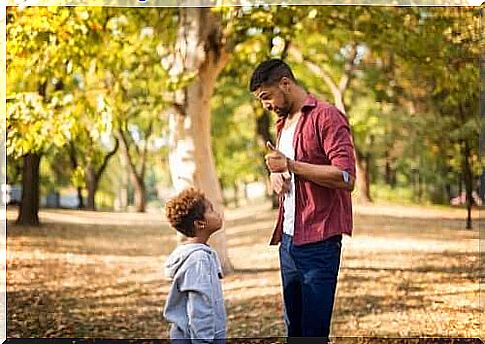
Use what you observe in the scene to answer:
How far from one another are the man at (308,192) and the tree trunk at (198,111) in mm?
1734

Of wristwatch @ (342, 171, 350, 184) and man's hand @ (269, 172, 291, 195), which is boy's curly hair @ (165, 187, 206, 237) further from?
wristwatch @ (342, 171, 350, 184)

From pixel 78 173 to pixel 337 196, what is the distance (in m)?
2.10

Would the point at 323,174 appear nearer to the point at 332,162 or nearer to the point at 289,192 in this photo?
the point at 332,162

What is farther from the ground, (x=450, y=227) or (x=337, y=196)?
(x=337, y=196)

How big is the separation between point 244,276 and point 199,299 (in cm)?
195

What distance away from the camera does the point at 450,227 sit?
4695mm

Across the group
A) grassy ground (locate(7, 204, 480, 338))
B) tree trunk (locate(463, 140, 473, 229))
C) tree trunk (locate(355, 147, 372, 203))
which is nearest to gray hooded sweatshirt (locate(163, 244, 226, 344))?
grassy ground (locate(7, 204, 480, 338))

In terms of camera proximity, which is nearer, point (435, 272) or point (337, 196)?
point (337, 196)

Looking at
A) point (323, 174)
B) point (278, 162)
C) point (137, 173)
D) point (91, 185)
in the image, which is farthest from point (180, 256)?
point (91, 185)

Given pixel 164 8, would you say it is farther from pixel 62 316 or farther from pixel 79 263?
pixel 62 316

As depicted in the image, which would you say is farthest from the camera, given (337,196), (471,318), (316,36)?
(316,36)

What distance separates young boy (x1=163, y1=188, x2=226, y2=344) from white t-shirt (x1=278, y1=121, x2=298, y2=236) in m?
0.29

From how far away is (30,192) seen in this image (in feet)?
15.5

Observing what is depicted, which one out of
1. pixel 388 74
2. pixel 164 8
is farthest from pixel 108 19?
pixel 388 74
